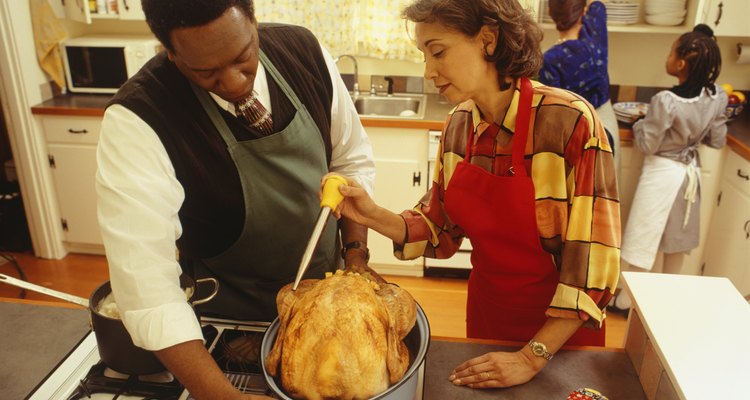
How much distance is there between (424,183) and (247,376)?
2187 millimetres

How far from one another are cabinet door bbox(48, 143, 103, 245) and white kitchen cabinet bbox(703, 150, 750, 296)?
3.19 meters

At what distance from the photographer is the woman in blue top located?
8.83 feet

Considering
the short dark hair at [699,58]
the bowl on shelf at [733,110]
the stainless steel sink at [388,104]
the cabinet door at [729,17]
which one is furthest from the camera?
the stainless steel sink at [388,104]

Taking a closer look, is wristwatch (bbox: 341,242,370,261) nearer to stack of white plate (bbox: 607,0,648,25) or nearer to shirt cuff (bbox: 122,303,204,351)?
shirt cuff (bbox: 122,303,204,351)

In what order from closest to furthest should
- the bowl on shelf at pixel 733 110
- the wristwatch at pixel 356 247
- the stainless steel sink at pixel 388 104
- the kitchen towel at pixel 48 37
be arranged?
the wristwatch at pixel 356 247, the bowl on shelf at pixel 733 110, the kitchen towel at pixel 48 37, the stainless steel sink at pixel 388 104

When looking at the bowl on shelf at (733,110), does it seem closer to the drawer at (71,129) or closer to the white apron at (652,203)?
the white apron at (652,203)

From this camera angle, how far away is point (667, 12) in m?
3.06

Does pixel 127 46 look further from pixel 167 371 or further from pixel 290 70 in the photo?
pixel 167 371

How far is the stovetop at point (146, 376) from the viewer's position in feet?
3.46

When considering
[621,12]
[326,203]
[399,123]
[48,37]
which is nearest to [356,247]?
[326,203]

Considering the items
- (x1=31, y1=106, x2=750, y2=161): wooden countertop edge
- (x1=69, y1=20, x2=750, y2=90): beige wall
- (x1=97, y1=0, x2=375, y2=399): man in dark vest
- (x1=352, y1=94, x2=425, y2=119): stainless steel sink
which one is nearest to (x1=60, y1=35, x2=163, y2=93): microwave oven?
(x1=31, y1=106, x2=750, y2=161): wooden countertop edge

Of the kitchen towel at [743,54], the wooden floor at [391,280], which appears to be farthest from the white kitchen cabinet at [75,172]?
the kitchen towel at [743,54]

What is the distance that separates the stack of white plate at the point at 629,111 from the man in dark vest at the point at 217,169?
204 centimetres

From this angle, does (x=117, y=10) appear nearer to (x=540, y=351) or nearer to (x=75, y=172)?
(x=75, y=172)
